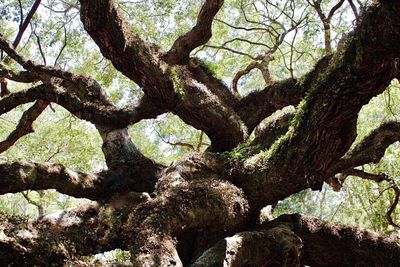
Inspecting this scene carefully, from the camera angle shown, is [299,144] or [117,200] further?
[117,200]

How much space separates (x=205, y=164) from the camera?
6.39 m

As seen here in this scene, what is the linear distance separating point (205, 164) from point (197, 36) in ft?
7.78

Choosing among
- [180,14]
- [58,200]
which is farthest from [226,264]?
[58,200]

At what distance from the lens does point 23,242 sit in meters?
3.94

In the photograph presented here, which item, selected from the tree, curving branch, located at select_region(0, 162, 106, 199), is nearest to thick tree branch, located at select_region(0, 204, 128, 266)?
the tree

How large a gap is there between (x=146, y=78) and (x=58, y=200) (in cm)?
1302

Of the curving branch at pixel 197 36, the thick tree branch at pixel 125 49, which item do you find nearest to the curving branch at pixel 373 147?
the thick tree branch at pixel 125 49

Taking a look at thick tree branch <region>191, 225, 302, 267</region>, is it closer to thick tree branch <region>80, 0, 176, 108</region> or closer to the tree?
the tree

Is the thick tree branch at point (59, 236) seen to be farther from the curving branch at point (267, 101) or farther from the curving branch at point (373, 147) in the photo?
the curving branch at point (373, 147)

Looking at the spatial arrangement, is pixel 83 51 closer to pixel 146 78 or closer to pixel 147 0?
pixel 147 0

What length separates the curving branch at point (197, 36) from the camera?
6.84m

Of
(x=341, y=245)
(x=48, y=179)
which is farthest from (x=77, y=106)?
(x=341, y=245)

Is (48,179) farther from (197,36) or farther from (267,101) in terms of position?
(267,101)

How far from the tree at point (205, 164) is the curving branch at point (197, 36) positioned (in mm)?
20
